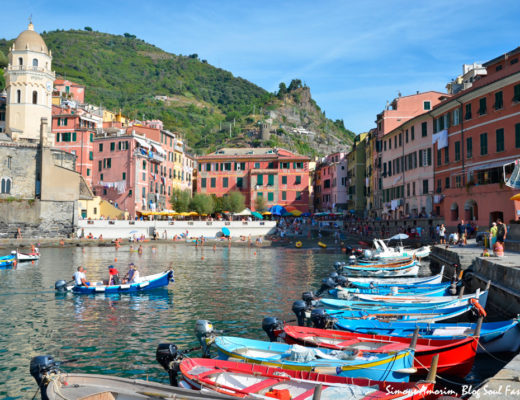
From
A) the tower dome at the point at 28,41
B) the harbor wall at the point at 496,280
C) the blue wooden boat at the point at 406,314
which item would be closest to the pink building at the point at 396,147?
the harbor wall at the point at 496,280

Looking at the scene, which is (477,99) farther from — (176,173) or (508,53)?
(176,173)

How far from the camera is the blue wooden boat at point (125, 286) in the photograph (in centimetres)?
2488

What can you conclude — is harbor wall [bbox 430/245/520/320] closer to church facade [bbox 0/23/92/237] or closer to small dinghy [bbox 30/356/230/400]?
small dinghy [bbox 30/356/230/400]

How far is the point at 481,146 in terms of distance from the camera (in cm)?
4094

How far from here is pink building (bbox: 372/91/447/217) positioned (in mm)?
57966

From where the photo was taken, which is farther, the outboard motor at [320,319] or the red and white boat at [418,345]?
the outboard motor at [320,319]

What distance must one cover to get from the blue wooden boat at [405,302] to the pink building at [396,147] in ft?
125

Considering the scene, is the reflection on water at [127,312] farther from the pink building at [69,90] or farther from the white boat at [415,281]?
the pink building at [69,90]

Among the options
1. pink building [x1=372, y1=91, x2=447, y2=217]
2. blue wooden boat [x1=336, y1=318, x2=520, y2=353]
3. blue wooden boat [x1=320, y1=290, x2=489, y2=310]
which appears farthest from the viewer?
pink building [x1=372, y1=91, x2=447, y2=217]

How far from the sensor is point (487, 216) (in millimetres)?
37469

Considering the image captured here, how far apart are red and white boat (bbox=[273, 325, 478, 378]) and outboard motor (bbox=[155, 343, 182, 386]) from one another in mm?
3511

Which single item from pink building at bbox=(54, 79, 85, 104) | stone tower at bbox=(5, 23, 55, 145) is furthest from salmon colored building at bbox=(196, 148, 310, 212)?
pink building at bbox=(54, 79, 85, 104)

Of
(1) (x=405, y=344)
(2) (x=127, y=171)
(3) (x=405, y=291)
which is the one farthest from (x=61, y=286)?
(2) (x=127, y=171)

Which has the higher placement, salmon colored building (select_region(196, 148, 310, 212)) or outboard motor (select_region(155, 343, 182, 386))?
salmon colored building (select_region(196, 148, 310, 212))
